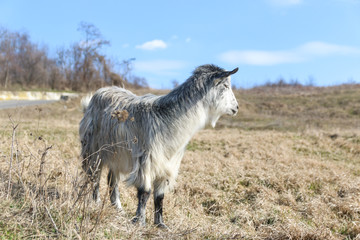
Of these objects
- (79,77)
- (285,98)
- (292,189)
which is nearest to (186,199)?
(292,189)

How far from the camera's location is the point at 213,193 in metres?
Answer: 6.37

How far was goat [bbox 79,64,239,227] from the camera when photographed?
4.51 meters

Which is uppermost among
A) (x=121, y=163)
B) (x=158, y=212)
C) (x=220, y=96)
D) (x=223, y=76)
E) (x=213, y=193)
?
(x=223, y=76)

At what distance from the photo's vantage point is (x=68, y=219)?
11.7ft

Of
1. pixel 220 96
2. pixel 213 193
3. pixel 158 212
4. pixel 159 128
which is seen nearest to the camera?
pixel 159 128

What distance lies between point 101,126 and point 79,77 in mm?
40426

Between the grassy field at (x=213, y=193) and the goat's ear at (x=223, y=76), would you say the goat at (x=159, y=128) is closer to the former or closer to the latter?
the goat's ear at (x=223, y=76)

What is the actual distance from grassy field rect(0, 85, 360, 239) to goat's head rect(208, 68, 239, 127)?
1.64 m

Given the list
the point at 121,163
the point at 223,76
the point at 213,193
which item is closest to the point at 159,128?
the point at 121,163

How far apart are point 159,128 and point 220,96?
107 cm

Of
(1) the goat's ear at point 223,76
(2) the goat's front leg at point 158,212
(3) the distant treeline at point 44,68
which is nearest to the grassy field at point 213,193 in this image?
(2) the goat's front leg at point 158,212

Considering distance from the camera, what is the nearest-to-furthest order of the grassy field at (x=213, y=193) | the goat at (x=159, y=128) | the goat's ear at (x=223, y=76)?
1. the grassy field at (x=213, y=193)
2. the goat at (x=159, y=128)
3. the goat's ear at (x=223, y=76)

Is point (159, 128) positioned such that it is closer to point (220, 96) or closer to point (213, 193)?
point (220, 96)

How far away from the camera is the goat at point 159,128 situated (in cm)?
451
